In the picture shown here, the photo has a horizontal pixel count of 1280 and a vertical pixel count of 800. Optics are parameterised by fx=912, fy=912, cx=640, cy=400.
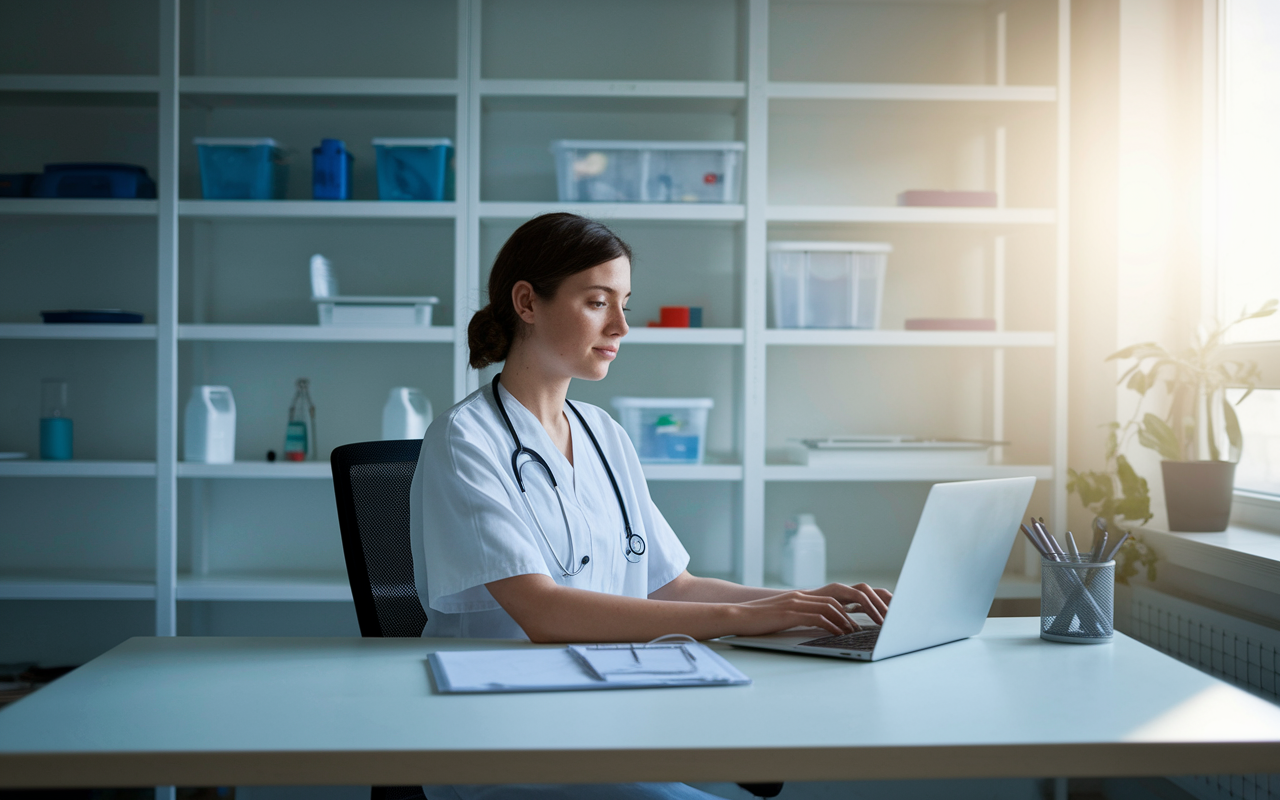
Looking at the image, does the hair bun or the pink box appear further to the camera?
the pink box

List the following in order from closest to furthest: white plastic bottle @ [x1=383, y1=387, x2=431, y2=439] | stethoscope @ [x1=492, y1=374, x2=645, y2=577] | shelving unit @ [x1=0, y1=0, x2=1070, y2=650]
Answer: stethoscope @ [x1=492, y1=374, x2=645, y2=577]
white plastic bottle @ [x1=383, y1=387, x2=431, y2=439]
shelving unit @ [x1=0, y1=0, x2=1070, y2=650]

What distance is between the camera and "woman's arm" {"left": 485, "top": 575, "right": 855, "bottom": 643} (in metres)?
1.21

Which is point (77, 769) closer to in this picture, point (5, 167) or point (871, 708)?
point (871, 708)

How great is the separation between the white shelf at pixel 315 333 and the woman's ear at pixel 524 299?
0.90 metres

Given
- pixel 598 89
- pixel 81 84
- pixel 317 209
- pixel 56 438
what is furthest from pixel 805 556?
pixel 81 84

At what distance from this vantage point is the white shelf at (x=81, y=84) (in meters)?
2.36

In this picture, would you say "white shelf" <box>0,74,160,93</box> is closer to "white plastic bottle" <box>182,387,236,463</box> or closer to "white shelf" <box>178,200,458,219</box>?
"white shelf" <box>178,200,458,219</box>

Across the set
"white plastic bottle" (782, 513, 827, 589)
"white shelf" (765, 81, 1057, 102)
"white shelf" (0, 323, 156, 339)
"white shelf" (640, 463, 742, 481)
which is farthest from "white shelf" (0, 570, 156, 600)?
"white shelf" (765, 81, 1057, 102)

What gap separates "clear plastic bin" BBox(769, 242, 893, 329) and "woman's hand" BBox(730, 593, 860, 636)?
A: 1.32 meters

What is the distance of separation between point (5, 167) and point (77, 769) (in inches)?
99.6

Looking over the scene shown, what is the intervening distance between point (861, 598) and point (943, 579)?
7.3 inches

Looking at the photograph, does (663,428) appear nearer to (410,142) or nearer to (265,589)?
(410,142)

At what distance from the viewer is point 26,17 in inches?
106

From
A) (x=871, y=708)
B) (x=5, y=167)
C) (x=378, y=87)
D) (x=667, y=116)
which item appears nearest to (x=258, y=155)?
(x=378, y=87)
